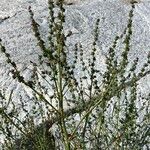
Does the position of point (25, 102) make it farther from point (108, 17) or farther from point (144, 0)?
point (144, 0)

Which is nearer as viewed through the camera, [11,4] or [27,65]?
[27,65]

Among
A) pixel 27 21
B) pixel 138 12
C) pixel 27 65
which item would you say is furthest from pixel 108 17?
pixel 27 65

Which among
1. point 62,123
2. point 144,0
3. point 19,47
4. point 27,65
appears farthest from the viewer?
point 144,0

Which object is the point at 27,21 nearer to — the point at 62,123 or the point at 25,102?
the point at 25,102

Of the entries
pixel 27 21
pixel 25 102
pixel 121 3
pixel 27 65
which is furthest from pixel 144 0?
pixel 25 102

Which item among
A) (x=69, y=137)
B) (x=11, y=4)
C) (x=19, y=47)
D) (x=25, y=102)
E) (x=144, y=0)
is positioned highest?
(x=11, y=4)

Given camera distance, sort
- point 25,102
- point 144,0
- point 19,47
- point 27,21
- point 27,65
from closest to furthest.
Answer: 1. point 25,102
2. point 27,65
3. point 19,47
4. point 27,21
5. point 144,0

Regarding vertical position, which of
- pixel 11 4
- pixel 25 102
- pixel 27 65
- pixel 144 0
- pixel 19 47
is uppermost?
pixel 11 4

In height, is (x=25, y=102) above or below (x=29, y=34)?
below

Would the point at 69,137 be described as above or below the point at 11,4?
below
